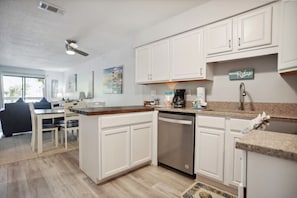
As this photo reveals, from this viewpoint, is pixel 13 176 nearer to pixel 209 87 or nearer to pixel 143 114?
pixel 143 114

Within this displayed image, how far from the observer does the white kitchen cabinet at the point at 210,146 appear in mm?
1853

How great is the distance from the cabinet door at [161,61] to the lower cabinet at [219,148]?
104cm

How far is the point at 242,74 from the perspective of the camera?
2104mm

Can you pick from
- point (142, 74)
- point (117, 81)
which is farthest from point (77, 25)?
point (117, 81)

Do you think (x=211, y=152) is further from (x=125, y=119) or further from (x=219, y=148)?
(x=125, y=119)

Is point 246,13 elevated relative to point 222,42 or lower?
elevated

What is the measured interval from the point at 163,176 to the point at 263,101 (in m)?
1.65

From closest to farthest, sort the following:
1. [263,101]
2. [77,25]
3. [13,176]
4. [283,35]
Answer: [283,35], [263,101], [13,176], [77,25]

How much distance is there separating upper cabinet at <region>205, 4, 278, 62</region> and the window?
8413 millimetres

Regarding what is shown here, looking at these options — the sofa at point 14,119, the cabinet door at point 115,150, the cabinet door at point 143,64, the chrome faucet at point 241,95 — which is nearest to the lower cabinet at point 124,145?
the cabinet door at point 115,150

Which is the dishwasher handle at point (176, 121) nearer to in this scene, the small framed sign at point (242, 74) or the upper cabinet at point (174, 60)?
the upper cabinet at point (174, 60)

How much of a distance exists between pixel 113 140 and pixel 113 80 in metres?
2.71

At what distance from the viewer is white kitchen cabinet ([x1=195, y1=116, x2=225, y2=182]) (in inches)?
72.9

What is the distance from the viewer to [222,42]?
2.03m
